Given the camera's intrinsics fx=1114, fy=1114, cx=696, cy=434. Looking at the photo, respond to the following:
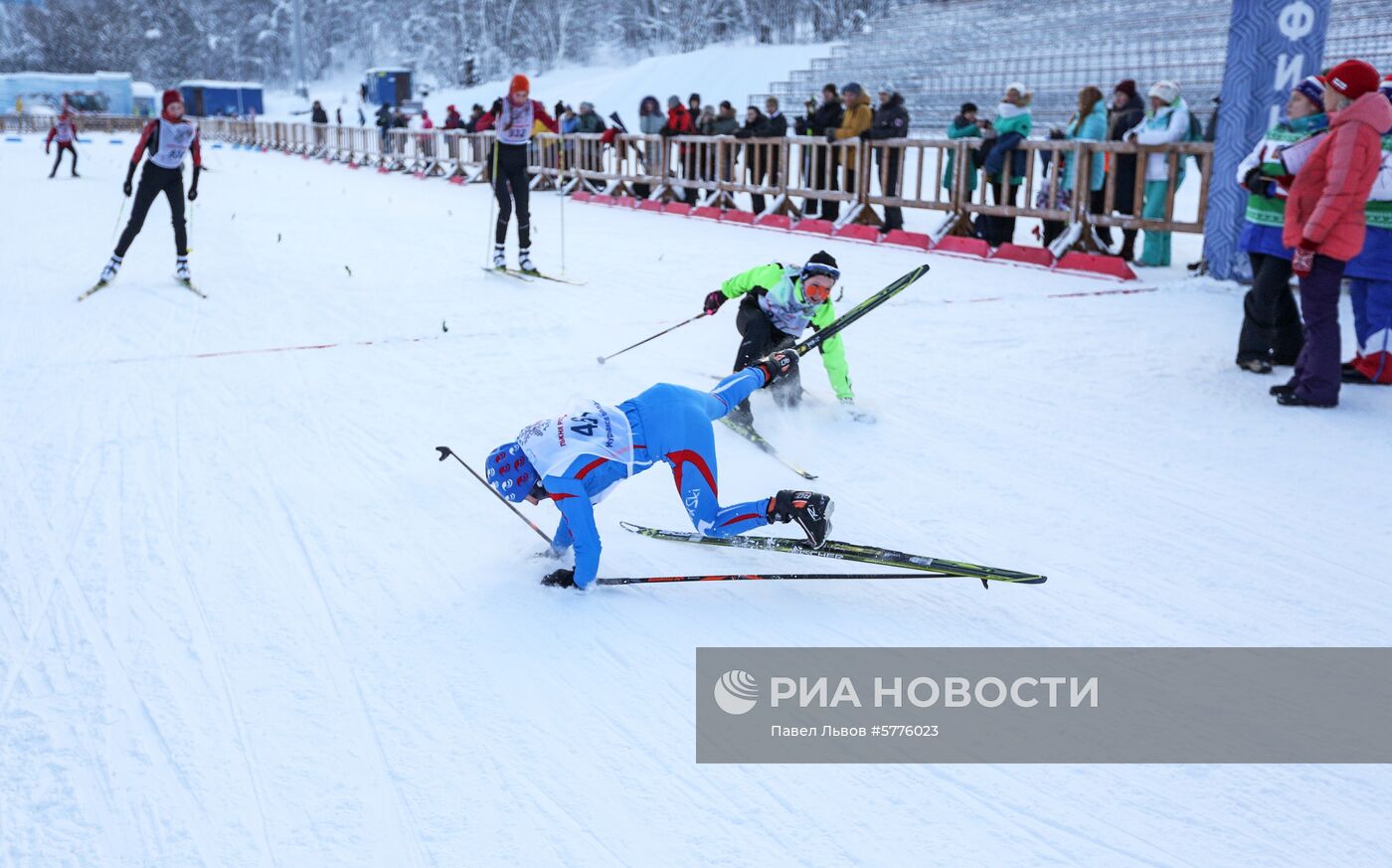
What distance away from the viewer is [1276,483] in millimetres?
4977

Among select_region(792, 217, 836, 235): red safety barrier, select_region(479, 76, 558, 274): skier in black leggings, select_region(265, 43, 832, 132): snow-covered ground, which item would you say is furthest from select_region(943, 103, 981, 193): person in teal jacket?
select_region(265, 43, 832, 132): snow-covered ground

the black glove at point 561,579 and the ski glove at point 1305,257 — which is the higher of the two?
the ski glove at point 1305,257

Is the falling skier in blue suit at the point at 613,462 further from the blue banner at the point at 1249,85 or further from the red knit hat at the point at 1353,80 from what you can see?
the blue banner at the point at 1249,85

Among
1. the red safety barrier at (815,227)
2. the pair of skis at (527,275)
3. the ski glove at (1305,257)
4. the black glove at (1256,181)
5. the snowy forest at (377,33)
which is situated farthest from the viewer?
the snowy forest at (377,33)

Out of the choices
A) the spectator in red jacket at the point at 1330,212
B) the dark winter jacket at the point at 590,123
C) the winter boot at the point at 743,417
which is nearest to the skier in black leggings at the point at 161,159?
the winter boot at the point at 743,417

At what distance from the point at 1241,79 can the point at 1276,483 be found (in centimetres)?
632

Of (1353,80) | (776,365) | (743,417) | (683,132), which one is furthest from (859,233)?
(776,365)

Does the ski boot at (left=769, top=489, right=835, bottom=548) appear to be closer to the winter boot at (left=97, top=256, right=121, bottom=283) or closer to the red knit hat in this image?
the red knit hat

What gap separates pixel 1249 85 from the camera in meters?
9.78

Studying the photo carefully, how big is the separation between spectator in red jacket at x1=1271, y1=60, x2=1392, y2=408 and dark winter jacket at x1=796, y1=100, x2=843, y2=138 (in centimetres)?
915

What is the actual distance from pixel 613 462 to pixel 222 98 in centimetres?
6903

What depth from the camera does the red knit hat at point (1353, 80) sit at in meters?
5.77

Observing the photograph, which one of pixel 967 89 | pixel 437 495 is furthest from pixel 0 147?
pixel 437 495

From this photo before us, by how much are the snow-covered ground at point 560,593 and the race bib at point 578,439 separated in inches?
19.9
